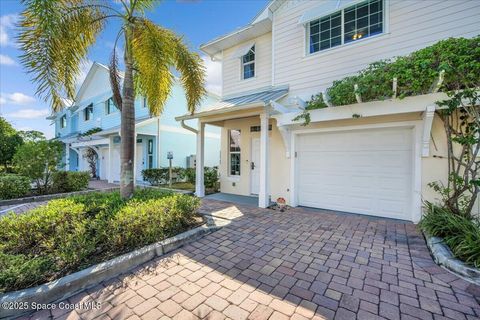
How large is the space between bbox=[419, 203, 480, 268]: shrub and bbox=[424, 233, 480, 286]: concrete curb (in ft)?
0.29

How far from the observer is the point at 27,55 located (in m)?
4.05

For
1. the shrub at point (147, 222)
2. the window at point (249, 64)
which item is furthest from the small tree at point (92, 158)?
the shrub at point (147, 222)

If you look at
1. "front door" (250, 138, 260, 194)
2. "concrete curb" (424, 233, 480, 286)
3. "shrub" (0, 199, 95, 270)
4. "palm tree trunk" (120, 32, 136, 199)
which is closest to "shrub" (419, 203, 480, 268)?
"concrete curb" (424, 233, 480, 286)

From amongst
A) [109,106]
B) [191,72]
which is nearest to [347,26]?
[191,72]

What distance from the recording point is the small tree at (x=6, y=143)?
16250 mm

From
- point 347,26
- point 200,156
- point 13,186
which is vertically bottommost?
point 13,186

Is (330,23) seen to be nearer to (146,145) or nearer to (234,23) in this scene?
(234,23)

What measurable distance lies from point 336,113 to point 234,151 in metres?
4.61

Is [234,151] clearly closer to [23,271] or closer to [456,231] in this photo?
[456,231]

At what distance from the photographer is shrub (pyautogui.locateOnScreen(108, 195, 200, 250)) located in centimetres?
353

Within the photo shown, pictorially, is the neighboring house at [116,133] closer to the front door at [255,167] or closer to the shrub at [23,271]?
the front door at [255,167]

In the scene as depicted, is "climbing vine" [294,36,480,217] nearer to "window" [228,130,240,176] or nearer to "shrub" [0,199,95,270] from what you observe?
"window" [228,130,240,176]

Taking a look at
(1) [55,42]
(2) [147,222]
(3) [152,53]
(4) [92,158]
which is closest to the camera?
(2) [147,222]

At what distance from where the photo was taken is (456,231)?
379 centimetres
